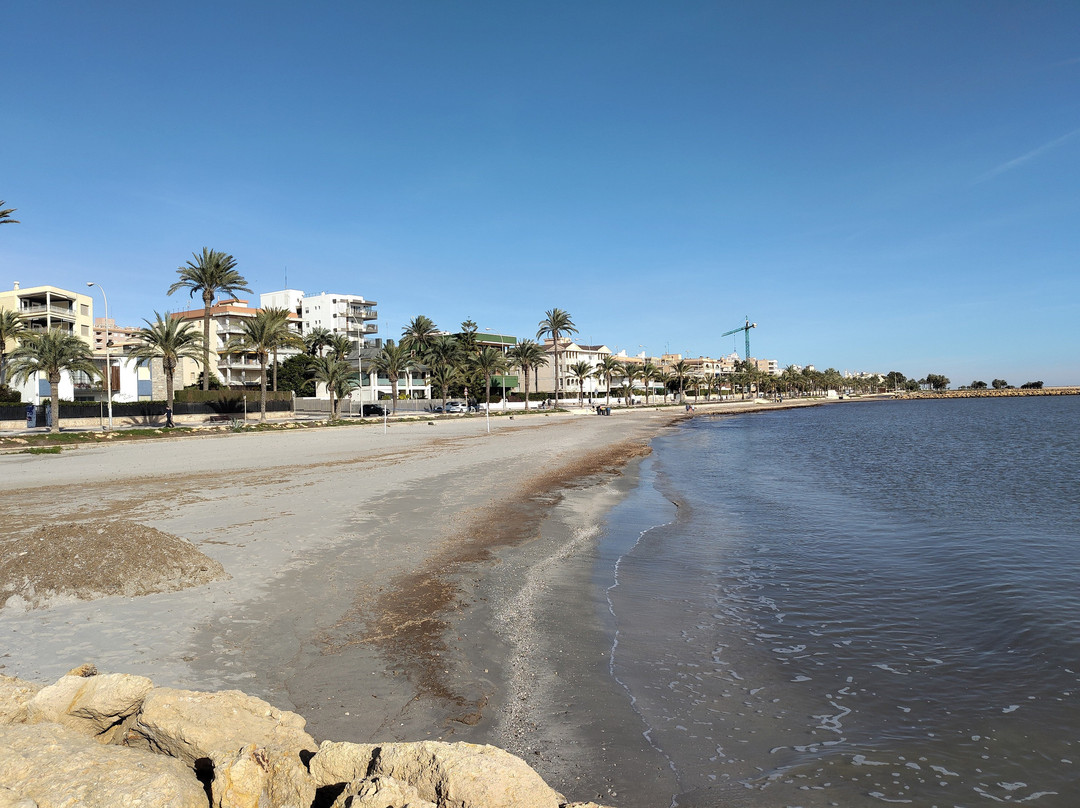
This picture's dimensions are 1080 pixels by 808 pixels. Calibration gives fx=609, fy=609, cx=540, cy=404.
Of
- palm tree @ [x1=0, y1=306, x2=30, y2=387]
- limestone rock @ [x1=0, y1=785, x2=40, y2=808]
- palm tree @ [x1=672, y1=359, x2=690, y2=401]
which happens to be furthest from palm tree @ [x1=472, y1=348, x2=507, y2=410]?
limestone rock @ [x1=0, y1=785, x2=40, y2=808]

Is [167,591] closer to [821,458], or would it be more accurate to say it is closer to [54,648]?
[54,648]

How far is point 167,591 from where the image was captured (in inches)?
341

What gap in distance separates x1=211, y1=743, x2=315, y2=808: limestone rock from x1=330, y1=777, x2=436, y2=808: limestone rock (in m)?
0.35

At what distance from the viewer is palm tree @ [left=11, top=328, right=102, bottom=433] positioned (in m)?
42.6

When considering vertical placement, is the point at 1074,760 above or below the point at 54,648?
below

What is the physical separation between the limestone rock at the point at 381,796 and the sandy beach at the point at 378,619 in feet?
6.05

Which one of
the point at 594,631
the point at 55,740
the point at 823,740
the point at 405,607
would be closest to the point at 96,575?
the point at 405,607

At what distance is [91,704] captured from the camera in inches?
165

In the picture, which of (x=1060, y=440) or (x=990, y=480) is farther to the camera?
(x=1060, y=440)

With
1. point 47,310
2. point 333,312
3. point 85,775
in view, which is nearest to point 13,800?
point 85,775

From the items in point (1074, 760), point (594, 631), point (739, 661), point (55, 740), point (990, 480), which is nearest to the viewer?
point (55, 740)

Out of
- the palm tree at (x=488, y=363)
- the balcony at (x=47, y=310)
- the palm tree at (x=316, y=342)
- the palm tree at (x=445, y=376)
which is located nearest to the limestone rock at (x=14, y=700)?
the palm tree at (x=445, y=376)

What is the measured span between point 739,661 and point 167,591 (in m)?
7.83

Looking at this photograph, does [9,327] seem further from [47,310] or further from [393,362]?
[393,362]
